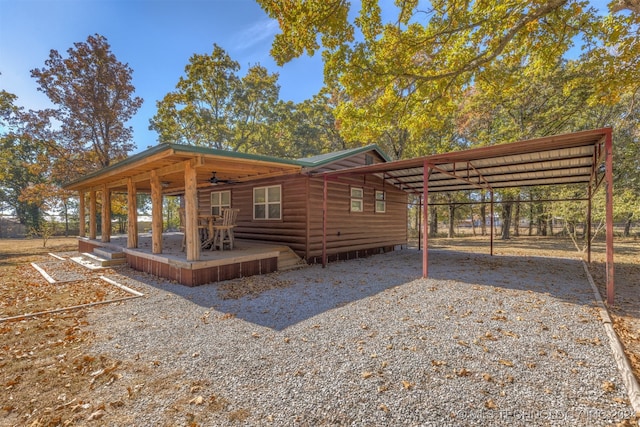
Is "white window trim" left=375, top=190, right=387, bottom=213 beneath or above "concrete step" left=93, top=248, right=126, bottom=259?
above

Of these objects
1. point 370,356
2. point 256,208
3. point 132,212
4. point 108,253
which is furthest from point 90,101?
point 370,356

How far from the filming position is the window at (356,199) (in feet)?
34.1

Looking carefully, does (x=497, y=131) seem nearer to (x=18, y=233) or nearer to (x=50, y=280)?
(x=50, y=280)

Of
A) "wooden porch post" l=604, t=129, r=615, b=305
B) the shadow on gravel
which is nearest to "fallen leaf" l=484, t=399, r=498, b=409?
the shadow on gravel

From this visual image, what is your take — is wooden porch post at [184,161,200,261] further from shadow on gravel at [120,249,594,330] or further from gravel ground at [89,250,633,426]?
gravel ground at [89,250,633,426]

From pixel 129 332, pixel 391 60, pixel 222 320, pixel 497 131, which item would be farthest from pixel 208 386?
pixel 497 131

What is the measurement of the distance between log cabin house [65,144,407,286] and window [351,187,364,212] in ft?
0.13

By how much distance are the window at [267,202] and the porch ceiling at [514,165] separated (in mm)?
2242

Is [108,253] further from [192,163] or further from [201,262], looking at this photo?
[192,163]

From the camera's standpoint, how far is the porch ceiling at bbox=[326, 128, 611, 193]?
16.8 ft

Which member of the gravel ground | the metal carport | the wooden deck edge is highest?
the metal carport

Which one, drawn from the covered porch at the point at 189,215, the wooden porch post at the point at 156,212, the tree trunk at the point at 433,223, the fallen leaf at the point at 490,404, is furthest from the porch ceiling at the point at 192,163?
the tree trunk at the point at 433,223

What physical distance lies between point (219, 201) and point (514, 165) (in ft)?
35.4

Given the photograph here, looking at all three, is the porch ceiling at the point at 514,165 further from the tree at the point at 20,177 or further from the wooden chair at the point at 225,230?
the tree at the point at 20,177
